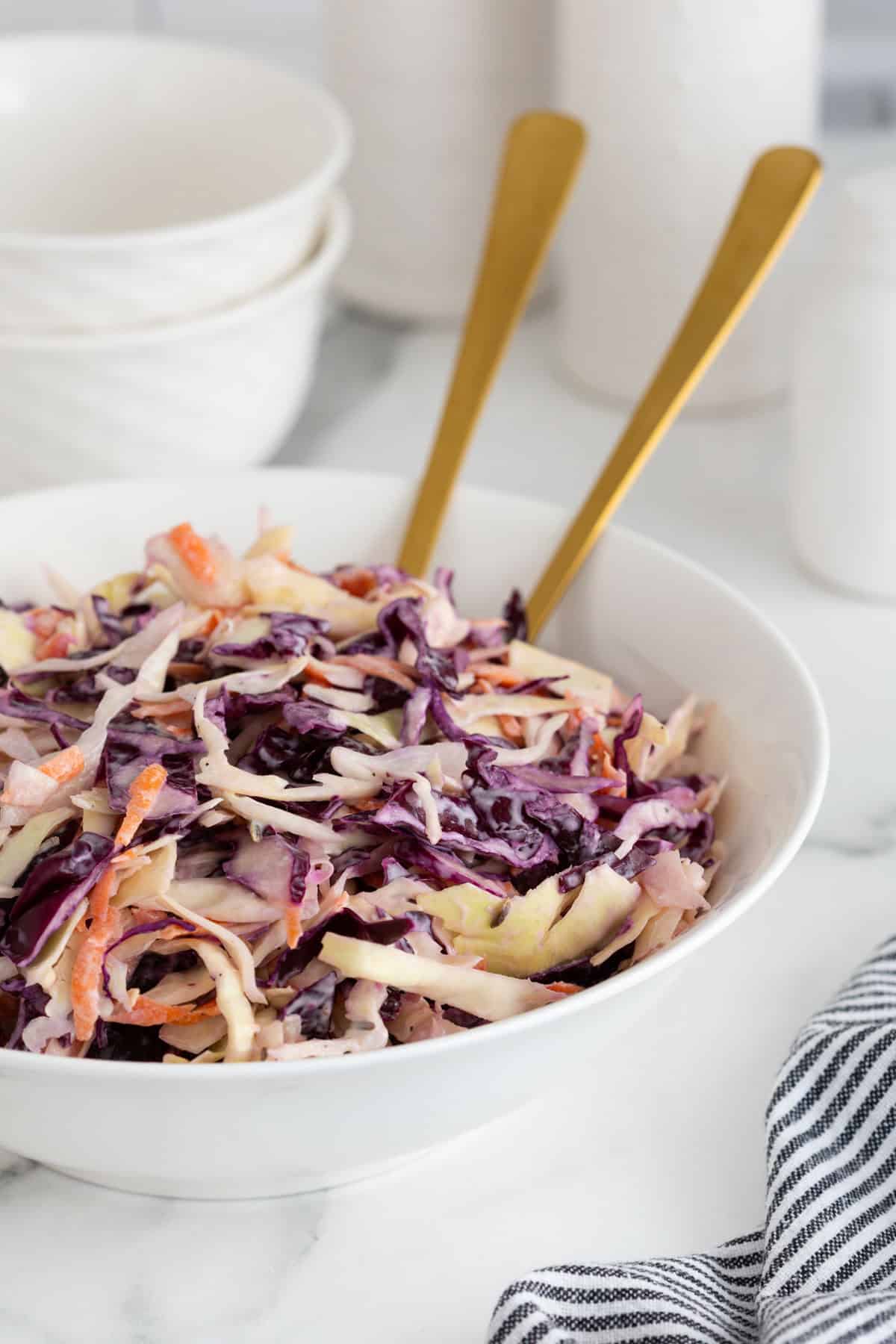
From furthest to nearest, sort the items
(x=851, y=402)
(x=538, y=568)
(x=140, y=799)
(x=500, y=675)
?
1. (x=851, y=402)
2. (x=538, y=568)
3. (x=500, y=675)
4. (x=140, y=799)

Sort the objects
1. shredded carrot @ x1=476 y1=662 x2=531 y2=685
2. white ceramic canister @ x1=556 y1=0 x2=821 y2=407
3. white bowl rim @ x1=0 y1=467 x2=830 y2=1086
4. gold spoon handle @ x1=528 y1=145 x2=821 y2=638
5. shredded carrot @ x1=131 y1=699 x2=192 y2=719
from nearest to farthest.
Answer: white bowl rim @ x1=0 y1=467 x2=830 y2=1086 → shredded carrot @ x1=131 y1=699 x2=192 y2=719 → shredded carrot @ x1=476 y1=662 x2=531 y2=685 → gold spoon handle @ x1=528 y1=145 x2=821 y2=638 → white ceramic canister @ x1=556 y1=0 x2=821 y2=407

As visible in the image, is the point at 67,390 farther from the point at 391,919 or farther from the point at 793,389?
the point at 391,919

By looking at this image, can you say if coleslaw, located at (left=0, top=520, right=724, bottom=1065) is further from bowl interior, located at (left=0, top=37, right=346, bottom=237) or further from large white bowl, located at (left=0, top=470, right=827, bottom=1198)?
bowl interior, located at (left=0, top=37, right=346, bottom=237)

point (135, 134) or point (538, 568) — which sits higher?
point (135, 134)

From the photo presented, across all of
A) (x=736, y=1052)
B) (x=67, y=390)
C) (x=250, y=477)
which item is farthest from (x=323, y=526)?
(x=736, y=1052)

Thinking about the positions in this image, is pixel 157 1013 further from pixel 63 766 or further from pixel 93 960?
pixel 63 766

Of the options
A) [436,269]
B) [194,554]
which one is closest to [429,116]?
[436,269]

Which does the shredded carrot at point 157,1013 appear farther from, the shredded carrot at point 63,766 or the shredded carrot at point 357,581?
the shredded carrot at point 357,581

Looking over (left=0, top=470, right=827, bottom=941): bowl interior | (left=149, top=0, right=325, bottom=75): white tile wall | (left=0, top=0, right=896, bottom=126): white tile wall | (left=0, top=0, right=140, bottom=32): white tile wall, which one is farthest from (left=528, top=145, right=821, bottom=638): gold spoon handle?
(left=0, top=0, right=140, bottom=32): white tile wall
